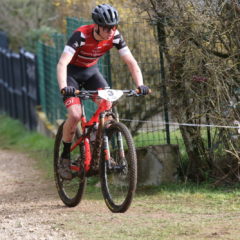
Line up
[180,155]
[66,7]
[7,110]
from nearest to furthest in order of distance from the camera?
[180,155] → [66,7] → [7,110]

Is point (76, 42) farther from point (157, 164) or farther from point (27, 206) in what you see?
point (157, 164)

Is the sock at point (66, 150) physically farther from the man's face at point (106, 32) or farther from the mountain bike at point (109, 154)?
the man's face at point (106, 32)

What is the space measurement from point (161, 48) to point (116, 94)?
1.90 metres

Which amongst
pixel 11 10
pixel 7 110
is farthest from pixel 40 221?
pixel 11 10

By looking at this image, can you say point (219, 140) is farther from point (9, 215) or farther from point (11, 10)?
point (11, 10)

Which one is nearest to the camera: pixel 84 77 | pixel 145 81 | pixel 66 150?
pixel 84 77

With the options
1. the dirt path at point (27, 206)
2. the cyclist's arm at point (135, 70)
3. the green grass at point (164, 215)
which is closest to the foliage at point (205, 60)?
the green grass at point (164, 215)

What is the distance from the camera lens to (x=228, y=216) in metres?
7.94

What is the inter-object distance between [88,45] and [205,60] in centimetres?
136

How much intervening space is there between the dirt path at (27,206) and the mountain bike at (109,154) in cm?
55

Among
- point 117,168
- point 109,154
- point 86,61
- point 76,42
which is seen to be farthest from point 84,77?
point 117,168

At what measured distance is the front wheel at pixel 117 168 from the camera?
306 inches

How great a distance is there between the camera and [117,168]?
7988 mm

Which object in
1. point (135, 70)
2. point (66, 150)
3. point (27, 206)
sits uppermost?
point (135, 70)
